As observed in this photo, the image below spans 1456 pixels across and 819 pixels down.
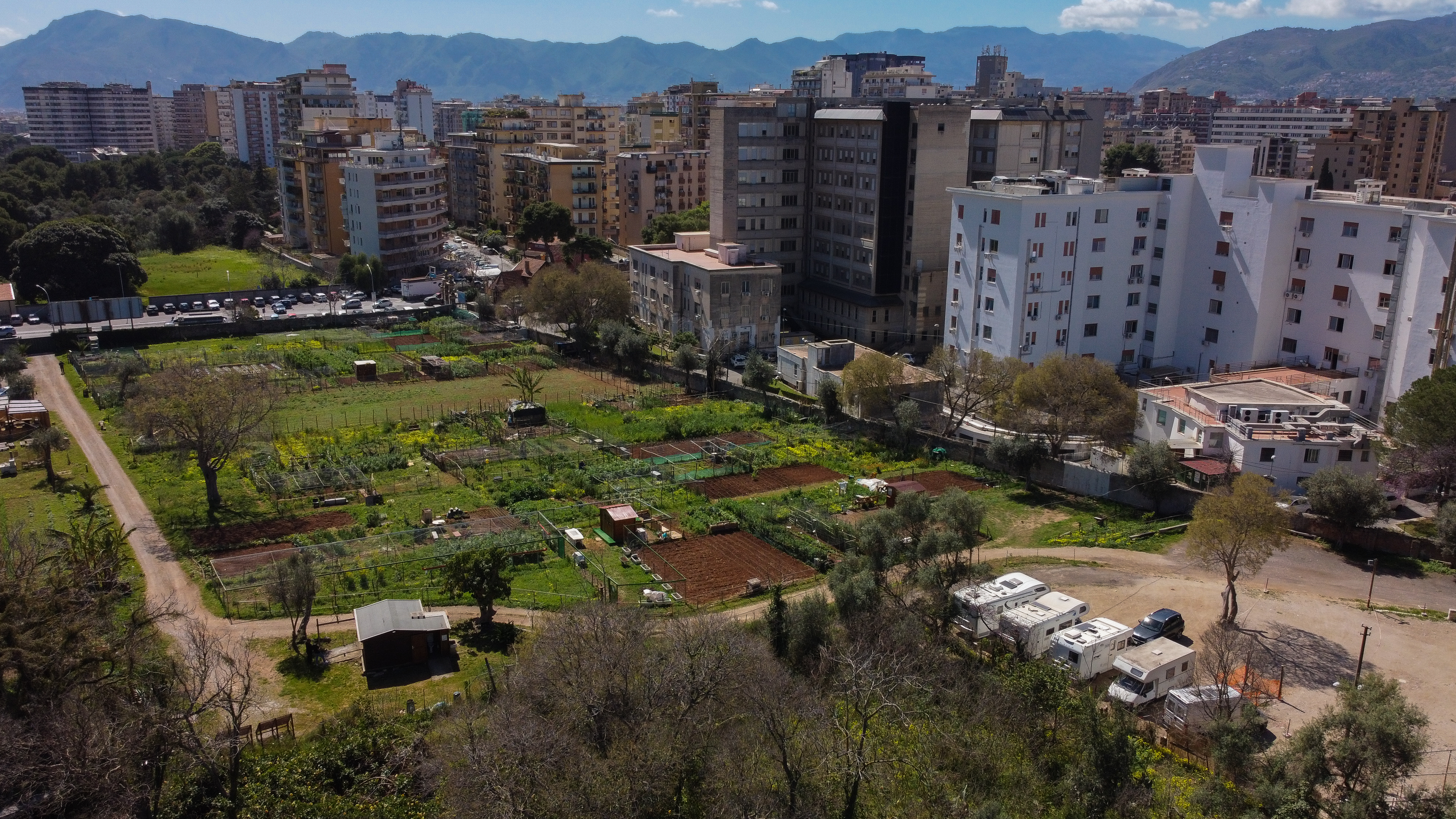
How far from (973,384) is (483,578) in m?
20.4

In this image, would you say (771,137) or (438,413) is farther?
(771,137)

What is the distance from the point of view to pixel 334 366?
165 ft

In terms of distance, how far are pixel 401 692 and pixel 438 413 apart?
2273cm

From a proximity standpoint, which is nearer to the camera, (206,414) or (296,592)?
(296,592)

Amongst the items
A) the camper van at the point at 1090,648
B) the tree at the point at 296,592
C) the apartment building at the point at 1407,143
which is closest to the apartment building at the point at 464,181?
the tree at the point at 296,592

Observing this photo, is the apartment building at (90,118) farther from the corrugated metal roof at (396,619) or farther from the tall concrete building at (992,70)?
the corrugated metal roof at (396,619)

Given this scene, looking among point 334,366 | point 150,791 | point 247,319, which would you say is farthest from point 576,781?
point 247,319

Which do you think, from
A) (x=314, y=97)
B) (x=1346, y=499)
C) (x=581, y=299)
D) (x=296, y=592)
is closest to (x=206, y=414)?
(x=296, y=592)

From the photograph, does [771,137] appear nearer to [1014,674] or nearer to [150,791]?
[1014,674]

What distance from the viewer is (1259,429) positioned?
32.1 m

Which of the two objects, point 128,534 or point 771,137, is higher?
point 771,137

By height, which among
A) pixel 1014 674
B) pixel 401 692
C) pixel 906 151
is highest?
pixel 906 151

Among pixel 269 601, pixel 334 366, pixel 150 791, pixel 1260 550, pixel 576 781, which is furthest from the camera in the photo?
pixel 334 366

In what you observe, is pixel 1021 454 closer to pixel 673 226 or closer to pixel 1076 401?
pixel 1076 401
